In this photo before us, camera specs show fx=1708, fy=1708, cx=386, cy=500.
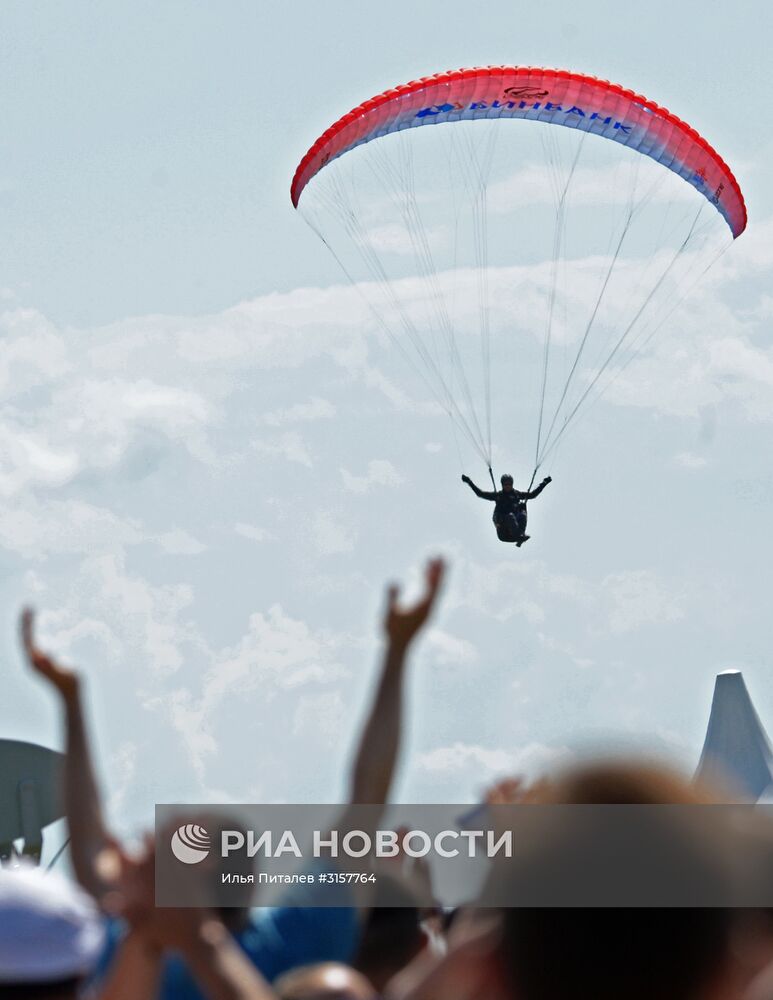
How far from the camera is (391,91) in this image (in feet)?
80.1

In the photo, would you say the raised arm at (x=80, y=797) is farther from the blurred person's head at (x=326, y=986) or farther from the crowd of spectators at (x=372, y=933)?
the blurred person's head at (x=326, y=986)

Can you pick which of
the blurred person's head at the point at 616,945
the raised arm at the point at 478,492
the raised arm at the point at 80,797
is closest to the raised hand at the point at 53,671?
the raised arm at the point at 80,797

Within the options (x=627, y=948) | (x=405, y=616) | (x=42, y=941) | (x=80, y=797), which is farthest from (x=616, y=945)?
(x=80, y=797)

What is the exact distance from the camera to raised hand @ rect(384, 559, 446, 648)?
193 inches

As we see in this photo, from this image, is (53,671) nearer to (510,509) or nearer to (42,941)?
(42,941)

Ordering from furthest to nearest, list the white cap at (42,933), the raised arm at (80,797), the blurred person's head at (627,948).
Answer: the raised arm at (80,797) → the white cap at (42,933) → the blurred person's head at (627,948)

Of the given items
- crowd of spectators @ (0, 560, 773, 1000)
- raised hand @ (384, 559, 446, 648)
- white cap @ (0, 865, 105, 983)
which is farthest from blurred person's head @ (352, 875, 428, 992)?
white cap @ (0, 865, 105, 983)

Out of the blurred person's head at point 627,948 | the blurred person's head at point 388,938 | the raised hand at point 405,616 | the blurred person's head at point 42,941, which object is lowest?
the blurred person's head at point 627,948

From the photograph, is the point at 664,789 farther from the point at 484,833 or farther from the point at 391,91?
the point at 391,91

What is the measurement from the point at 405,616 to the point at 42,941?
153cm

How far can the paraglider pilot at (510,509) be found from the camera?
26.0m

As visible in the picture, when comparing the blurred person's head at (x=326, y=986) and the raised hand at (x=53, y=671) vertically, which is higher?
the raised hand at (x=53, y=671)

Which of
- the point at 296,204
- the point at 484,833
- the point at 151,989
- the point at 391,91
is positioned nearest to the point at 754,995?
the point at 484,833

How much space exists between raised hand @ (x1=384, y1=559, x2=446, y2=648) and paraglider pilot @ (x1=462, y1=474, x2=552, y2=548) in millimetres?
20821
